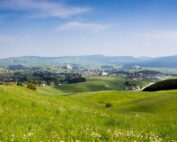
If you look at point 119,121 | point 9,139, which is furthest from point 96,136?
point 119,121

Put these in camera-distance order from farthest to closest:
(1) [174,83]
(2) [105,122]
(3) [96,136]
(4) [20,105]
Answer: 1. (1) [174,83]
2. (4) [20,105]
3. (2) [105,122]
4. (3) [96,136]

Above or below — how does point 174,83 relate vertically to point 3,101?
below

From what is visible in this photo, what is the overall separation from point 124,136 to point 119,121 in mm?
4699

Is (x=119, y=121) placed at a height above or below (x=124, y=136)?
below

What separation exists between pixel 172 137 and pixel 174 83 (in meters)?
147

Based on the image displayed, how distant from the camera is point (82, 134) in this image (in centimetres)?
748

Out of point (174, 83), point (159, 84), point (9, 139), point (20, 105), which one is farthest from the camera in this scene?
point (159, 84)

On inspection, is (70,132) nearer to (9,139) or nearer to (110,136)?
(110,136)

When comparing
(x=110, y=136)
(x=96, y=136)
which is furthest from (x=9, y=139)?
(x=110, y=136)

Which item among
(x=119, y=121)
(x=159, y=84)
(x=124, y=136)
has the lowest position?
(x=159, y=84)

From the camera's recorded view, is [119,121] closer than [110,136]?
No

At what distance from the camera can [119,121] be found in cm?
1219

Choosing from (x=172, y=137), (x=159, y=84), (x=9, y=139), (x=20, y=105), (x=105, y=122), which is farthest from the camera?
(x=159, y=84)

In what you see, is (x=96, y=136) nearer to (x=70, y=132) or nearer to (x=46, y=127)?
(x=70, y=132)
